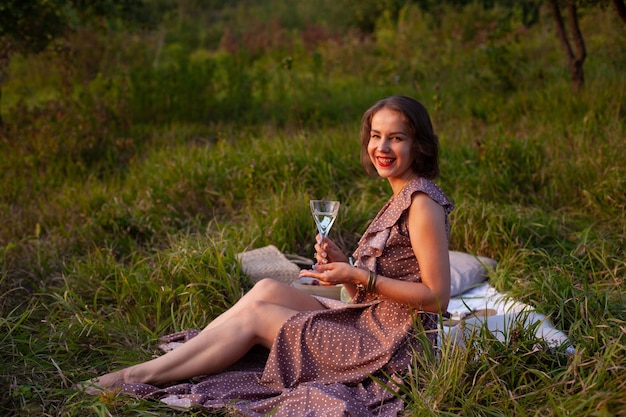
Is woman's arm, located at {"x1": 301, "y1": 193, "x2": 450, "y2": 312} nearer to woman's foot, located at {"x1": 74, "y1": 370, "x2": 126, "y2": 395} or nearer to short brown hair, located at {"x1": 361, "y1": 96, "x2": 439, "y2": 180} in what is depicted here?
short brown hair, located at {"x1": 361, "y1": 96, "x2": 439, "y2": 180}

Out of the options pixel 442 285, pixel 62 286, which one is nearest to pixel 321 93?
pixel 62 286

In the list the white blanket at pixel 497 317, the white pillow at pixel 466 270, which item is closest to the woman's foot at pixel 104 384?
the white blanket at pixel 497 317

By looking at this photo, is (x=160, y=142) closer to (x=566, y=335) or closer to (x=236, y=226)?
(x=236, y=226)

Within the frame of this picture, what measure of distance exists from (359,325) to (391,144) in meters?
0.79

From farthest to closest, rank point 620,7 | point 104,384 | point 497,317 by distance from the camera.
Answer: point 620,7
point 497,317
point 104,384

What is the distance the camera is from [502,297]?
4.19 metres

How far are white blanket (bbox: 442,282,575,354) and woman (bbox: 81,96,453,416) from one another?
0.81ft

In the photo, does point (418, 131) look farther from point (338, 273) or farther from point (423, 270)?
point (338, 273)

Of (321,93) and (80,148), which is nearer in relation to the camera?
(80,148)

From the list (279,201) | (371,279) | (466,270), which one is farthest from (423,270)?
(279,201)

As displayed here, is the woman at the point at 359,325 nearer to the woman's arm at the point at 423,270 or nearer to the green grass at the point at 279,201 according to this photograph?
the woman's arm at the point at 423,270

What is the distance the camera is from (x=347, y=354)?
121 inches

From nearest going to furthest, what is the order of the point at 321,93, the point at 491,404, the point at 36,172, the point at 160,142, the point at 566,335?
the point at 491,404 < the point at 566,335 < the point at 36,172 < the point at 160,142 < the point at 321,93

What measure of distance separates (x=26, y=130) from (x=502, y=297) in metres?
5.04
